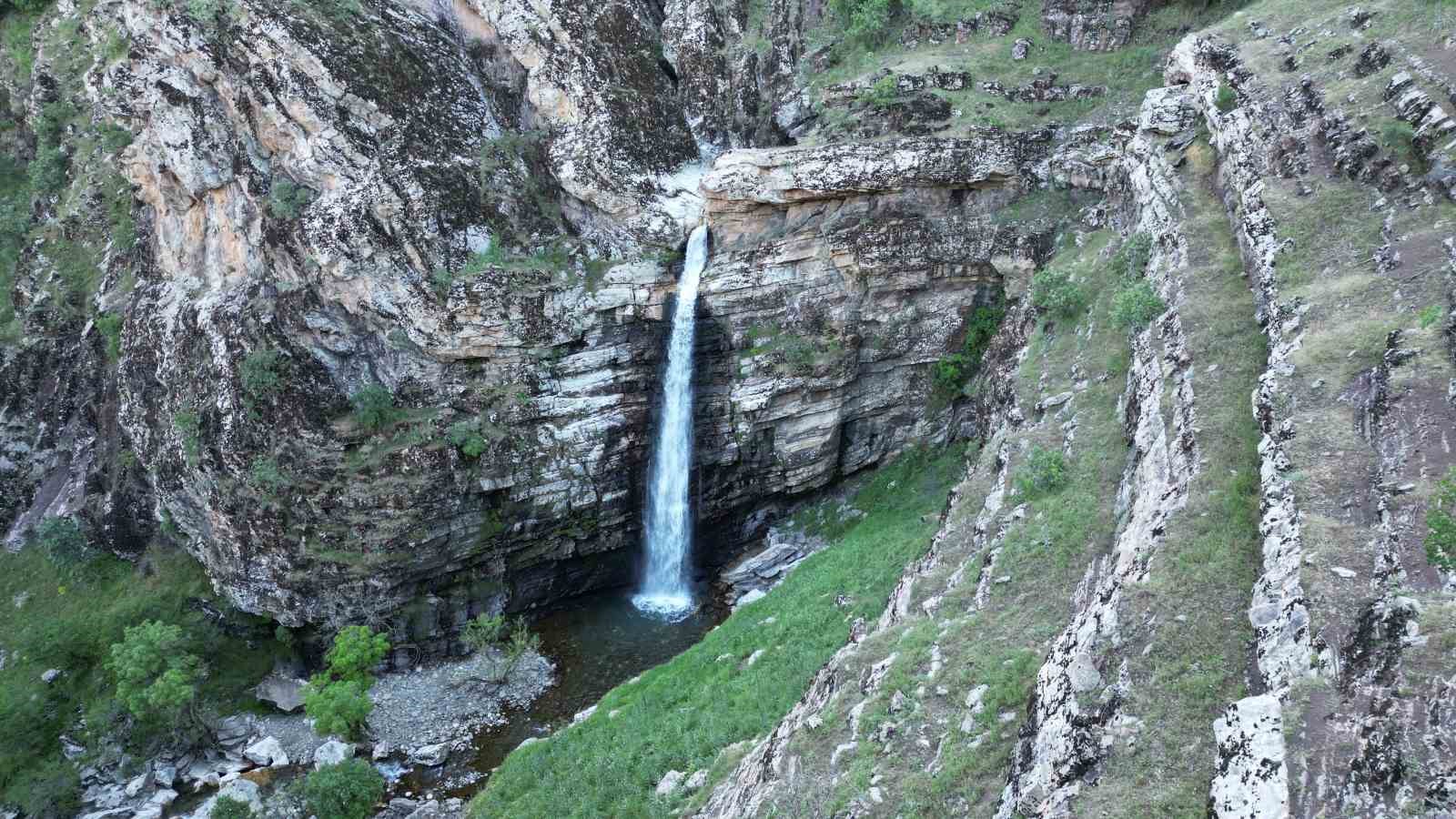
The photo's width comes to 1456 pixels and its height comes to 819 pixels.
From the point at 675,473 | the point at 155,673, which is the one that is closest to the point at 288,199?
the point at 155,673

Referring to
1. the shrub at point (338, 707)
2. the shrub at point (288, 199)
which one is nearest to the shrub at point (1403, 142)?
the shrub at point (338, 707)

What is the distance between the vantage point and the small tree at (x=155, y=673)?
24.6 meters

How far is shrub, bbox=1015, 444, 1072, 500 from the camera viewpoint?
16.7 m

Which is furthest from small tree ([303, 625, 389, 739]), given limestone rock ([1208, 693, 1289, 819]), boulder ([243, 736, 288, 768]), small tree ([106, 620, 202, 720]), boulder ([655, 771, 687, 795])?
limestone rock ([1208, 693, 1289, 819])

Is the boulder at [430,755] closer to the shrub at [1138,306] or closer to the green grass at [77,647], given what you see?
the green grass at [77,647]

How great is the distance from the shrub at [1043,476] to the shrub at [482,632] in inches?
717

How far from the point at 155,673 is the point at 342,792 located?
9915 mm

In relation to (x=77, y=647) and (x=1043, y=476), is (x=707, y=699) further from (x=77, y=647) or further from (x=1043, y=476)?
(x=77, y=647)

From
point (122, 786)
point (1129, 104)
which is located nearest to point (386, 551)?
point (122, 786)

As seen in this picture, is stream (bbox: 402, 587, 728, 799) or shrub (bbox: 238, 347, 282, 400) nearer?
stream (bbox: 402, 587, 728, 799)

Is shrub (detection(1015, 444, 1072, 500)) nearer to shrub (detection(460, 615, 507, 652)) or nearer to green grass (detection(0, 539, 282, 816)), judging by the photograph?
shrub (detection(460, 615, 507, 652))

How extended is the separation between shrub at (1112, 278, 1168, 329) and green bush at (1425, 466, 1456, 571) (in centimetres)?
966

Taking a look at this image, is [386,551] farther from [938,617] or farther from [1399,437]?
[1399,437]

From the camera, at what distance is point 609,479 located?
31.0 m
